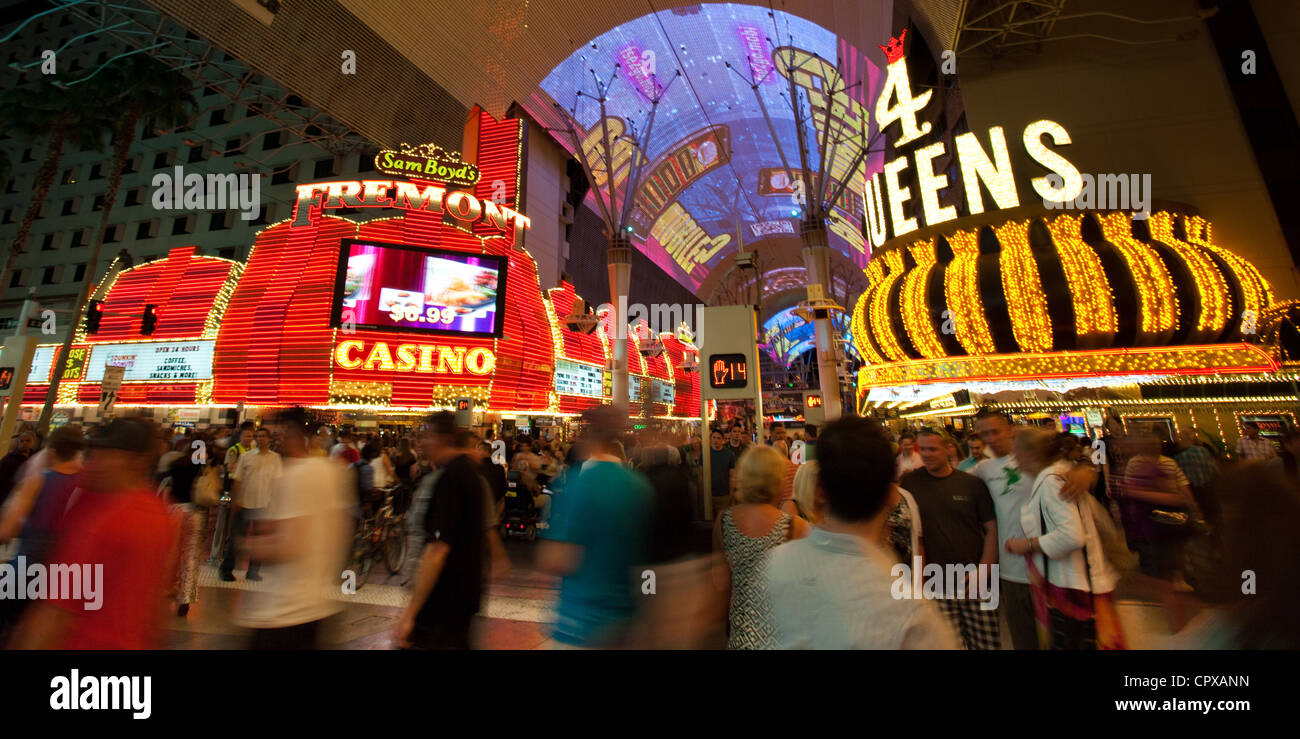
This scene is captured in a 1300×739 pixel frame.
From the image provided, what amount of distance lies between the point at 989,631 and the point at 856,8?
80.6 ft

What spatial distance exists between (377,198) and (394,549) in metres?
13.6

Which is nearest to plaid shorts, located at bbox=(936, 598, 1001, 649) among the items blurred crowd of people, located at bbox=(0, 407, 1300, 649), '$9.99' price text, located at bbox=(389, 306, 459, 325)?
blurred crowd of people, located at bbox=(0, 407, 1300, 649)

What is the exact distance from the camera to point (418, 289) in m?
16.3

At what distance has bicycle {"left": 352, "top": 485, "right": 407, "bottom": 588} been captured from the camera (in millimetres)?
7141

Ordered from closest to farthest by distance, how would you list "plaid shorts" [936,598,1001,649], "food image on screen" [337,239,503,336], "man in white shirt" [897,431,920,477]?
"plaid shorts" [936,598,1001,649] < "man in white shirt" [897,431,920,477] < "food image on screen" [337,239,503,336]

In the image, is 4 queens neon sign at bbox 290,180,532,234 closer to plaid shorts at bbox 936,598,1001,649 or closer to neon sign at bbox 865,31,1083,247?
neon sign at bbox 865,31,1083,247

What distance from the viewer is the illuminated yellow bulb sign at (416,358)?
15.5m

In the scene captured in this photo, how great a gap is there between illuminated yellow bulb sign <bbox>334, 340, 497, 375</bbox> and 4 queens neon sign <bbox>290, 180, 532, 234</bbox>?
485 centimetres

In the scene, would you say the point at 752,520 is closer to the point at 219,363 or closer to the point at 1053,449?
the point at 1053,449

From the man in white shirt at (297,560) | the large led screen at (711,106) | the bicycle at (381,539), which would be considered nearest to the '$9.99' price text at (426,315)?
the bicycle at (381,539)

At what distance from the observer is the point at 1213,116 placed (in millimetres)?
12109

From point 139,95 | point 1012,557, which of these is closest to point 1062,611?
point 1012,557

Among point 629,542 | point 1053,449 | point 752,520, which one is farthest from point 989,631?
point 629,542

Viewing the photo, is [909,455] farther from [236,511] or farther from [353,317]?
[353,317]
